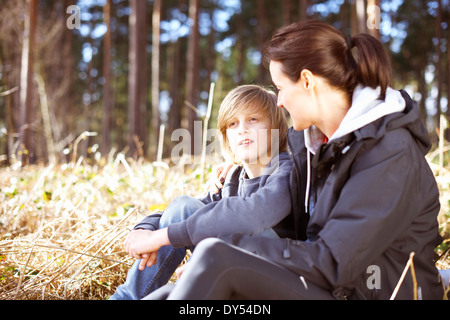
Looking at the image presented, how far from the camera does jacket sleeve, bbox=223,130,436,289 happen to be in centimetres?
144

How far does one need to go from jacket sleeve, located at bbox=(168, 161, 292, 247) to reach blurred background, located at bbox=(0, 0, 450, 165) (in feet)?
26.8

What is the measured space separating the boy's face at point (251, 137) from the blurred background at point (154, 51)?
7674 mm

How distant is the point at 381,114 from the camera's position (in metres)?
1.58

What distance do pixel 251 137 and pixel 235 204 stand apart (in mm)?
592

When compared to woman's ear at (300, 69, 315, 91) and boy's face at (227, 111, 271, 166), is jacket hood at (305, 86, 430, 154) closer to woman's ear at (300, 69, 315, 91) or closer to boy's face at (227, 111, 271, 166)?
woman's ear at (300, 69, 315, 91)

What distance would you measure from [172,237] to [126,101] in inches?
970

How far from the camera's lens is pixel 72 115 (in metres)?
19.7

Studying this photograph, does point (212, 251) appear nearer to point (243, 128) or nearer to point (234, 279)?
point (234, 279)

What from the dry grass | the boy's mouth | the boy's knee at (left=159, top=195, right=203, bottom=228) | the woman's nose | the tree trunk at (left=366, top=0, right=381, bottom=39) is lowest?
the dry grass

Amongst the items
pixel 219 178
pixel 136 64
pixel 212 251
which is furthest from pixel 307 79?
pixel 136 64

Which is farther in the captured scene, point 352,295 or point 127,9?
point 127,9

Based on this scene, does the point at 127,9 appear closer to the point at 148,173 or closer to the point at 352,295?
the point at 148,173

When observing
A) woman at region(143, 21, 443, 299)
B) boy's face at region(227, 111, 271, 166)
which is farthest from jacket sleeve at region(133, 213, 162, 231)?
woman at region(143, 21, 443, 299)
